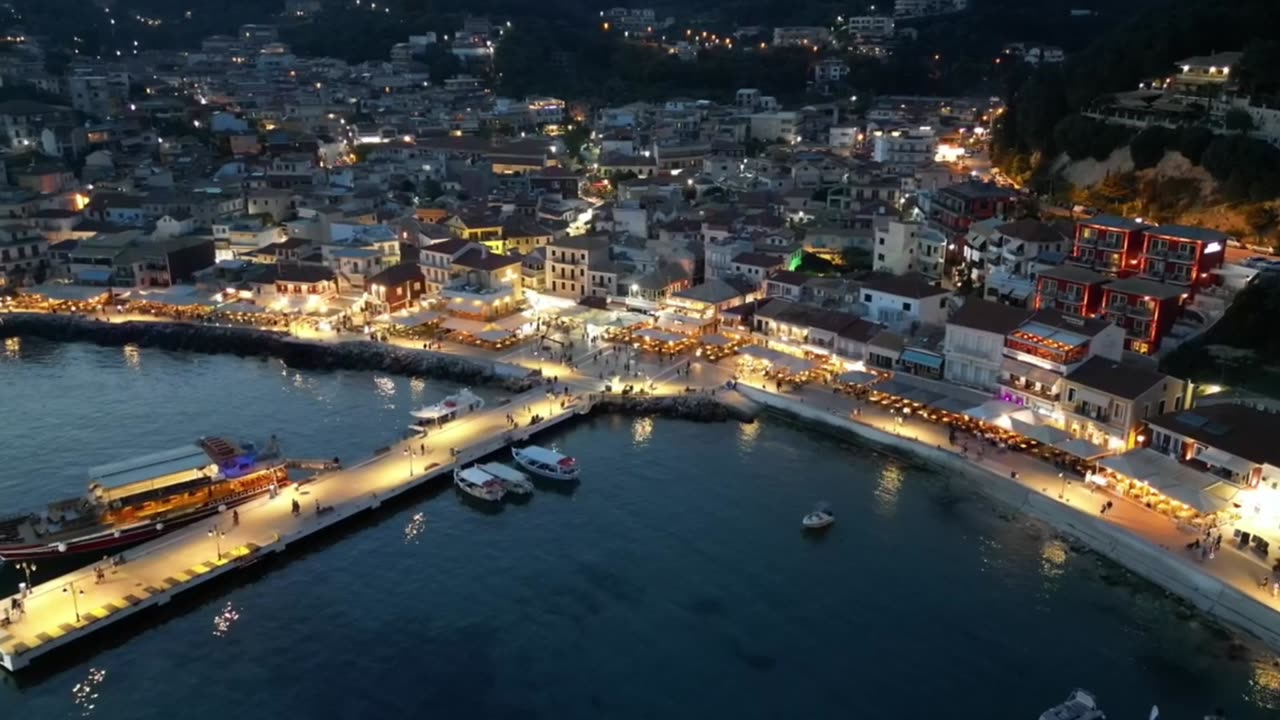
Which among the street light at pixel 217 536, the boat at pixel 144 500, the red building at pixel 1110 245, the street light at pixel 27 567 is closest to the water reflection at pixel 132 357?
the boat at pixel 144 500

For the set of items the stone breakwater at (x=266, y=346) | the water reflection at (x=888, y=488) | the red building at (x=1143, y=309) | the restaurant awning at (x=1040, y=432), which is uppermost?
the red building at (x=1143, y=309)

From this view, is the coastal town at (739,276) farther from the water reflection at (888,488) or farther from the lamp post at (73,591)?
the water reflection at (888,488)

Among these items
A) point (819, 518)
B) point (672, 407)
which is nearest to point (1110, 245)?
point (672, 407)

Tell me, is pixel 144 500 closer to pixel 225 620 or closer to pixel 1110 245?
pixel 225 620

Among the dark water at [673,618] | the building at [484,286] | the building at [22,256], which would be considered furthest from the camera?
the building at [22,256]

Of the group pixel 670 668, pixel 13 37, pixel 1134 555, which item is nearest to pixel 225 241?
pixel 670 668
